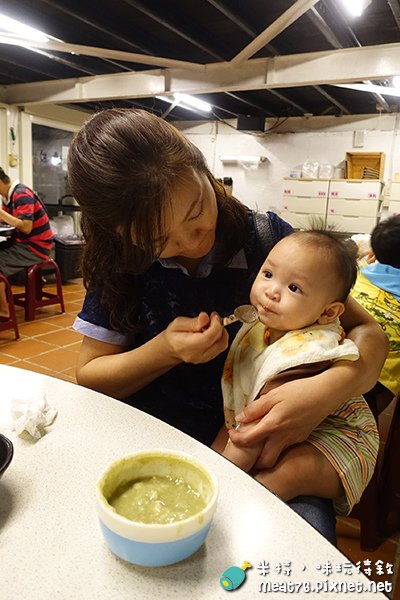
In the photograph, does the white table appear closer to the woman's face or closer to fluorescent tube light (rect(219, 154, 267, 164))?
the woman's face

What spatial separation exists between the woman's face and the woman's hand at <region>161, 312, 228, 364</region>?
0.63ft

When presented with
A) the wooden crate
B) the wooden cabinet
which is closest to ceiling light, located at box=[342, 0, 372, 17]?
the wooden cabinet

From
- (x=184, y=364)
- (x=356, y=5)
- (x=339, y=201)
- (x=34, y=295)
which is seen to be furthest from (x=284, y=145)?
(x=184, y=364)

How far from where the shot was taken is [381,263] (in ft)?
7.23

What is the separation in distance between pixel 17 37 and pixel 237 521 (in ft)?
15.6

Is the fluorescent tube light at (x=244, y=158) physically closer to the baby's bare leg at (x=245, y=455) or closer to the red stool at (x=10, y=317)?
the red stool at (x=10, y=317)

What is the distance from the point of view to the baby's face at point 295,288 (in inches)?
46.2

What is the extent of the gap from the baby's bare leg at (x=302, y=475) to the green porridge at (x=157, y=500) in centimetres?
35

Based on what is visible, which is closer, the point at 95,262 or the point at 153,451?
the point at 153,451

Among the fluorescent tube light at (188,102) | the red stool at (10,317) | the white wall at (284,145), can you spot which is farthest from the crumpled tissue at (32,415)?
the white wall at (284,145)

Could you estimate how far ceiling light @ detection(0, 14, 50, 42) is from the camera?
3955 mm

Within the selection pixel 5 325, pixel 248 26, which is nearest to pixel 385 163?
pixel 248 26

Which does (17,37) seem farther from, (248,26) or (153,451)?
(153,451)

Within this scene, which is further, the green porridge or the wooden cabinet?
the wooden cabinet
